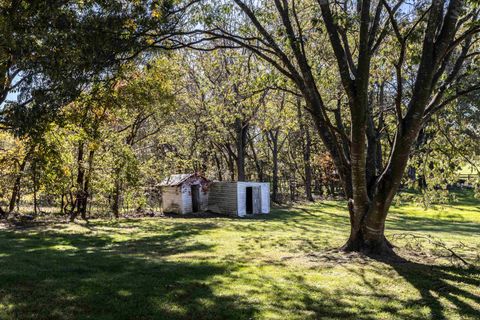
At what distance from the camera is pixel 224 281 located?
24.0ft

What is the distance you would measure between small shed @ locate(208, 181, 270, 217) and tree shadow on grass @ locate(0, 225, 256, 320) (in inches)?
491

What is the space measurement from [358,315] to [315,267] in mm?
3003

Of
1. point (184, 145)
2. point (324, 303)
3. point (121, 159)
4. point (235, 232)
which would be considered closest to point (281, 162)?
point (184, 145)

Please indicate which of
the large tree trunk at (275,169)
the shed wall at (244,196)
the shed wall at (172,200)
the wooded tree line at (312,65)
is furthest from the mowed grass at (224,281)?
the large tree trunk at (275,169)

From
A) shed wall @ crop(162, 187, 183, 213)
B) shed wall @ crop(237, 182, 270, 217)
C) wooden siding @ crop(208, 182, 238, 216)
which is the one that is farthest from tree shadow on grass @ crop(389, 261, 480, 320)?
shed wall @ crop(162, 187, 183, 213)

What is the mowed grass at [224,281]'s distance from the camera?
5621mm

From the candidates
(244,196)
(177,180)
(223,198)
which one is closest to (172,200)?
(177,180)

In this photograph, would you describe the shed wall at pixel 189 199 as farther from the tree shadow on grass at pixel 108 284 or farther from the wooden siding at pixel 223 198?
the tree shadow on grass at pixel 108 284

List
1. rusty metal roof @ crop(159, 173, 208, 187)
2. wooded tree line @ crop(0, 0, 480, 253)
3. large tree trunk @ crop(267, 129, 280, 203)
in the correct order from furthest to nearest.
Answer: large tree trunk @ crop(267, 129, 280, 203) < rusty metal roof @ crop(159, 173, 208, 187) < wooded tree line @ crop(0, 0, 480, 253)

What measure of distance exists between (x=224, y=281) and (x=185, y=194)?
17.3 m

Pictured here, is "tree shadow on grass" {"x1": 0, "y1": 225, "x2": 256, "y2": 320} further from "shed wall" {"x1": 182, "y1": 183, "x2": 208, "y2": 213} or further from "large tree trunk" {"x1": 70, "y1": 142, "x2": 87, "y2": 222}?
"shed wall" {"x1": 182, "y1": 183, "x2": 208, "y2": 213}

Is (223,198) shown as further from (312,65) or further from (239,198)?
(312,65)

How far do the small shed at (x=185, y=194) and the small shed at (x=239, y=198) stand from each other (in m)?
0.53

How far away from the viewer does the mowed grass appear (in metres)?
5.62
